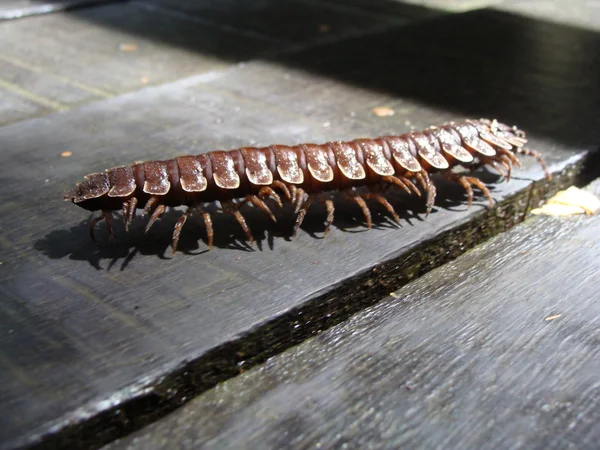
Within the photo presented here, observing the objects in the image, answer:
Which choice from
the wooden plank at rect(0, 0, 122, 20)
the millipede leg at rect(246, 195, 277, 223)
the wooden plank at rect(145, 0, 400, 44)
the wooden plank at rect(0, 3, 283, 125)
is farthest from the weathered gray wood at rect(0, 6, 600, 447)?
the wooden plank at rect(0, 0, 122, 20)

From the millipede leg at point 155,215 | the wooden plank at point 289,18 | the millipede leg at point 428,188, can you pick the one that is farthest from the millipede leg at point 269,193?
the wooden plank at point 289,18

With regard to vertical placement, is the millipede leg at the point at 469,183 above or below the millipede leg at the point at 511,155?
below

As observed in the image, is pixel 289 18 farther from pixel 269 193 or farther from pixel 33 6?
pixel 269 193

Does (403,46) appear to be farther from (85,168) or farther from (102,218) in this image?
(102,218)

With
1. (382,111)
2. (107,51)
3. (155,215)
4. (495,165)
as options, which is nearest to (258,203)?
(155,215)

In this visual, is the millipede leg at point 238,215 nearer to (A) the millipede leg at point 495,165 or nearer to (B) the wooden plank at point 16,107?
(A) the millipede leg at point 495,165

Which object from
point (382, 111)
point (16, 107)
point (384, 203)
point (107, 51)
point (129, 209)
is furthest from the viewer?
point (107, 51)

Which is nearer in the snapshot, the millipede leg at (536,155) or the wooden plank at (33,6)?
the millipede leg at (536,155)
